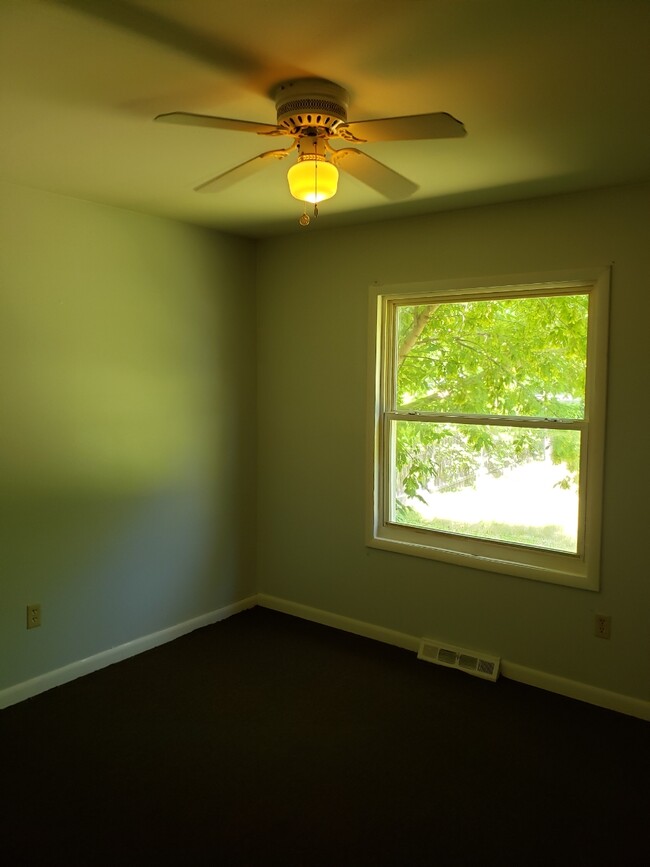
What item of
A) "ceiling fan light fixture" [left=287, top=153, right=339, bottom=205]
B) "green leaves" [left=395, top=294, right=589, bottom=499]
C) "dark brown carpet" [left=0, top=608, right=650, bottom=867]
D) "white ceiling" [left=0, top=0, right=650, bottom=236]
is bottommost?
"dark brown carpet" [left=0, top=608, right=650, bottom=867]

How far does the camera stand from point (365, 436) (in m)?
3.68

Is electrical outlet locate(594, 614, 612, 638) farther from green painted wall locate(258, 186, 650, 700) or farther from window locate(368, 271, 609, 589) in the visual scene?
window locate(368, 271, 609, 589)

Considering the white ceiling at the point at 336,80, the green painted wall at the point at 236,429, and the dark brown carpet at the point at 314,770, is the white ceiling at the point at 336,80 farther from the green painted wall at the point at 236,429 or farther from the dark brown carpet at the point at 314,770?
the dark brown carpet at the point at 314,770

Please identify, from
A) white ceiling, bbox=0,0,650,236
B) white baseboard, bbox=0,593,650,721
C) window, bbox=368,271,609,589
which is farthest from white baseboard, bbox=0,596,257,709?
white ceiling, bbox=0,0,650,236

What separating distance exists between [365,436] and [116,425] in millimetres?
1382

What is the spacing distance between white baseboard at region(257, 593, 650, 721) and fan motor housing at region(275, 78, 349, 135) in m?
2.67

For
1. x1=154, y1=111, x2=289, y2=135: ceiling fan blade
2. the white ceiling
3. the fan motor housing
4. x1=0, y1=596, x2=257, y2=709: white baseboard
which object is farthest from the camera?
x1=0, y1=596, x2=257, y2=709: white baseboard

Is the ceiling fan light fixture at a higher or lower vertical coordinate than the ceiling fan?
lower

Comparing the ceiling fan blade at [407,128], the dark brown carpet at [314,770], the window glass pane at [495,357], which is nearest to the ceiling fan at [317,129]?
the ceiling fan blade at [407,128]

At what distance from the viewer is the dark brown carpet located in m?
2.07

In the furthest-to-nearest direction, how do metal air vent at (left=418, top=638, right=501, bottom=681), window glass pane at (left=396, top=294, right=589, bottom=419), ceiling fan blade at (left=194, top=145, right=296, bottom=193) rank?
metal air vent at (left=418, top=638, right=501, bottom=681), window glass pane at (left=396, top=294, right=589, bottom=419), ceiling fan blade at (left=194, top=145, right=296, bottom=193)

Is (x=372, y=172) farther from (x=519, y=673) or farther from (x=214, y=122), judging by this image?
(x=519, y=673)

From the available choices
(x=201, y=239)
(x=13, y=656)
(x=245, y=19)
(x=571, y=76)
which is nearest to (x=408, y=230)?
(x=201, y=239)

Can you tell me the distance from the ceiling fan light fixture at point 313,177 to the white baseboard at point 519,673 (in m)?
2.51
